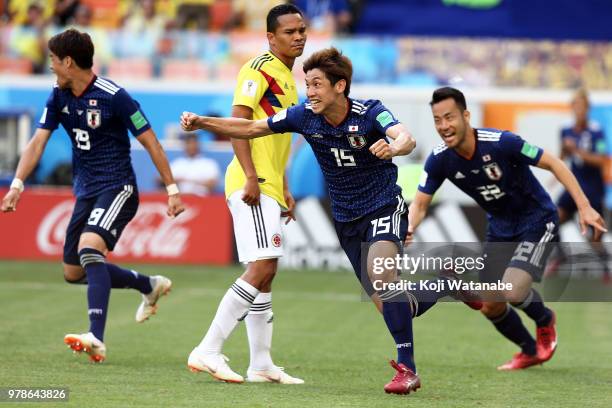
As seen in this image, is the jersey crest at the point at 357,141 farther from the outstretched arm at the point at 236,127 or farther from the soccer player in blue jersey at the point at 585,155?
the soccer player in blue jersey at the point at 585,155

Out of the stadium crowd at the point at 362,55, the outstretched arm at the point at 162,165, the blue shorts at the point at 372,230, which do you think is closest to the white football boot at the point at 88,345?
the outstretched arm at the point at 162,165

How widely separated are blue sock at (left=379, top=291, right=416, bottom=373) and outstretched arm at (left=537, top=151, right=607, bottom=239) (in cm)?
143

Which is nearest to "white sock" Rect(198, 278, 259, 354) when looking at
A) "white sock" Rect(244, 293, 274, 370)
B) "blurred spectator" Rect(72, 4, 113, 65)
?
"white sock" Rect(244, 293, 274, 370)

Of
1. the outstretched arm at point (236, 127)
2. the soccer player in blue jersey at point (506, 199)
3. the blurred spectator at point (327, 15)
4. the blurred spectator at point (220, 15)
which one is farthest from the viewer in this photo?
the blurred spectator at point (220, 15)

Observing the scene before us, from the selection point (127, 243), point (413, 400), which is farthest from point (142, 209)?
point (413, 400)

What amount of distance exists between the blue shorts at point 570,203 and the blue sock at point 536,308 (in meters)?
7.58

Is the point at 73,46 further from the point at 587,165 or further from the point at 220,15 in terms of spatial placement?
the point at 220,15

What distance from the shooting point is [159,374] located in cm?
842

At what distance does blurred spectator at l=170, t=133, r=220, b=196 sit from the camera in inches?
736

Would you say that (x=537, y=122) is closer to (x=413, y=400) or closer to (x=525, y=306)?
(x=525, y=306)

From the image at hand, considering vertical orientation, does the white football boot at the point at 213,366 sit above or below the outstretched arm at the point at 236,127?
below

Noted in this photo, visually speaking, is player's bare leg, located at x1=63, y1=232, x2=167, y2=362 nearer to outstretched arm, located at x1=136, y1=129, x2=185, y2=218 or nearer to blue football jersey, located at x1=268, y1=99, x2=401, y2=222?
outstretched arm, located at x1=136, y1=129, x2=185, y2=218

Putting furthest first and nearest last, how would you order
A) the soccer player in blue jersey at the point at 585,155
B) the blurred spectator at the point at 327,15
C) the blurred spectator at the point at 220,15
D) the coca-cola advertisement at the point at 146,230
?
the blurred spectator at the point at 220,15
the blurred spectator at the point at 327,15
the coca-cola advertisement at the point at 146,230
the soccer player in blue jersey at the point at 585,155

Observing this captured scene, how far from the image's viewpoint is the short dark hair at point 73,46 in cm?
905
